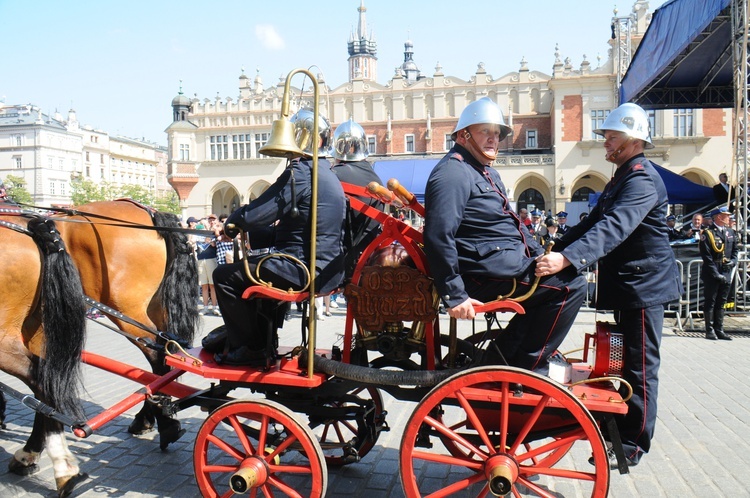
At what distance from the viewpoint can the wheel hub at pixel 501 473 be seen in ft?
8.91

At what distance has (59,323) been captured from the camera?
11.8 ft

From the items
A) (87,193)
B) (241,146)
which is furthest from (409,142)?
(87,193)

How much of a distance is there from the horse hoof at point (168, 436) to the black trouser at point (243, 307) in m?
1.14

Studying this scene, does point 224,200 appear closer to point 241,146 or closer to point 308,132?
point 241,146

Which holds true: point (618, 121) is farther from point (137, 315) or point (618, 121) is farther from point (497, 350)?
point (137, 315)

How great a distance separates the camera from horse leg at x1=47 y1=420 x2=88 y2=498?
3.43m

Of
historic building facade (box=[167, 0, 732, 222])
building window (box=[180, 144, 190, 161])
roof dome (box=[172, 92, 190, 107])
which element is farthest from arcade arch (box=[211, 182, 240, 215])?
roof dome (box=[172, 92, 190, 107])

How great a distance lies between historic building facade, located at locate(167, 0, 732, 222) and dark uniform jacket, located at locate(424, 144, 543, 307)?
34255 millimetres

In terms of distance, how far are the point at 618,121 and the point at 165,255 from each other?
3440 mm

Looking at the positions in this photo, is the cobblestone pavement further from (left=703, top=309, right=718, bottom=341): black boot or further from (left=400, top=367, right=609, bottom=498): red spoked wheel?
(left=703, top=309, right=718, bottom=341): black boot

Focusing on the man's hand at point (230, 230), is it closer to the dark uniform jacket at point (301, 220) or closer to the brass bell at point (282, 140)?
the dark uniform jacket at point (301, 220)

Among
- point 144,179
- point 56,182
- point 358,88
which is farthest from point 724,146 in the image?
point 144,179

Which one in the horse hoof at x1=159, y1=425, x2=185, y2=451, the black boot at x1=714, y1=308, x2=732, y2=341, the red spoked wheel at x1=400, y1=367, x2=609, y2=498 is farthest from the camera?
the black boot at x1=714, y1=308, x2=732, y2=341

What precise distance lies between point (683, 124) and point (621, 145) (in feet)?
121
